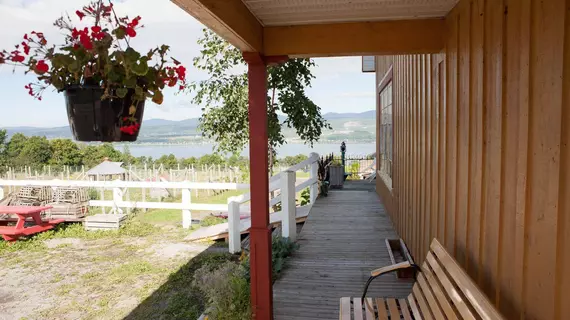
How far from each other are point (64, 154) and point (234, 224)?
16.4 m

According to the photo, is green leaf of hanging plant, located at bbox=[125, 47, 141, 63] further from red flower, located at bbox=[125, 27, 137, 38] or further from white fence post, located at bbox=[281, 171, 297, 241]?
white fence post, located at bbox=[281, 171, 297, 241]

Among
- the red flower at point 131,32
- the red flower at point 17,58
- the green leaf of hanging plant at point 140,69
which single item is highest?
the red flower at point 131,32

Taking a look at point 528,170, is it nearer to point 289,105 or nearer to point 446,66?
point 446,66

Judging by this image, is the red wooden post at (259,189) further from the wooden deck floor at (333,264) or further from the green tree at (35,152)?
the green tree at (35,152)

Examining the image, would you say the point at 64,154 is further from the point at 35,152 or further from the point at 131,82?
the point at 131,82

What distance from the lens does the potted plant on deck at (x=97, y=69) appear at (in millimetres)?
1494

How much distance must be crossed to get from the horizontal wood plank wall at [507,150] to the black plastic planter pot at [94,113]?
1568 millimetres

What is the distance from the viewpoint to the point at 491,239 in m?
2.03

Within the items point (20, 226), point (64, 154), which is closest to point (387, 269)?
point (20, 226)

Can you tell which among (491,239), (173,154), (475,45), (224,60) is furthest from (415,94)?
(173,154)

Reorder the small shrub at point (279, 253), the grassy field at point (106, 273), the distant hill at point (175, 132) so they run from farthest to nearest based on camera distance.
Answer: the grassy field at point (106, 273) < the small shrub at point (279, 253) < the distant hill at point (175, 132)

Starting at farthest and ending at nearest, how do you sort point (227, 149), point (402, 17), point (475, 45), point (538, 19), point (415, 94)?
point (227, 149) < point (415, 94) < point (402, 17) < point (475, 45) < point (538, 19)

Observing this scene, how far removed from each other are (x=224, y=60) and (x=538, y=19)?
23.2 feet

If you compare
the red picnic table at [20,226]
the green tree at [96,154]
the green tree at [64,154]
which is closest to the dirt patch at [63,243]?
the red picnic table at [20,226]
